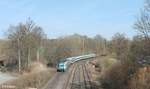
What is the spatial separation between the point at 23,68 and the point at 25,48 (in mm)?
4368

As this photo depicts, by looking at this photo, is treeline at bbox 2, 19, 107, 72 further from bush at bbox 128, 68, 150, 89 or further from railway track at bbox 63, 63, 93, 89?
bush at bbox 128, 68, 150, 89

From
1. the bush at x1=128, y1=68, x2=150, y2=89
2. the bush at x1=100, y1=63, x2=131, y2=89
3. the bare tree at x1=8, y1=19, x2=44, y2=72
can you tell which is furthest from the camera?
the bare tree at x1=8, y1=19, x2=44, y2=72

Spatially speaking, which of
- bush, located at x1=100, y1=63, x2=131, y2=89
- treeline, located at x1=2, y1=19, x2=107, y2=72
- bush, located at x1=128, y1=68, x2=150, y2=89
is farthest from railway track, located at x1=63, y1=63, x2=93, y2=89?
treeline, located at x1=2, y1=19, x2=107, y2=72

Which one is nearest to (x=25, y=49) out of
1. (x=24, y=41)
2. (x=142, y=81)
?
(x=24, y=41)

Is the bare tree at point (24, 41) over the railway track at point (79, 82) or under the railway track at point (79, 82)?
over

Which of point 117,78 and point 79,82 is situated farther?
point 79,82

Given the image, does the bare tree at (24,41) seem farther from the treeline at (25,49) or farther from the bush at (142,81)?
the bush at (142,81)

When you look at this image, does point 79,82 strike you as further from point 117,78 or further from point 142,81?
point 142,81

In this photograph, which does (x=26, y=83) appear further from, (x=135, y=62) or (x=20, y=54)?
(x=20, y=54)

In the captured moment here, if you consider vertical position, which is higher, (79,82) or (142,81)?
(142,81)

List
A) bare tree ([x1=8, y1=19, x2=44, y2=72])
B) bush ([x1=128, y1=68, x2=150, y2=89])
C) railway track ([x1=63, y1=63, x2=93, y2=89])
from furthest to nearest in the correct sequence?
bare tree ([x1=8, y1=19, x2=44, y2=72]), railway track ([x1=63, y1=63, x2=93, y2=89]), bush ([x1=128, y1=68, x2=150, y2=89])

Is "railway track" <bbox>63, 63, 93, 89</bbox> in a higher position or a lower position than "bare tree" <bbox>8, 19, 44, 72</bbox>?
lower

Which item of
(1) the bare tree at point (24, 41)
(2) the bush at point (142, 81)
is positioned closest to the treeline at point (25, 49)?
(1) the bare tree at point (24, 41)

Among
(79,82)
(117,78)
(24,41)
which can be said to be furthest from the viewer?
(24,41)
